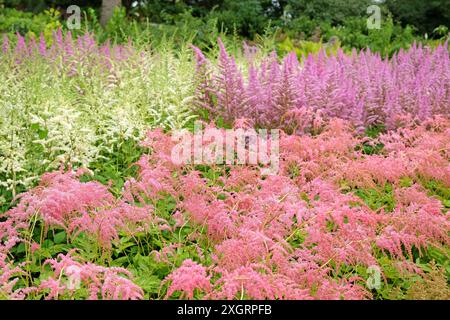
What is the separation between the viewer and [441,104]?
6.02 m

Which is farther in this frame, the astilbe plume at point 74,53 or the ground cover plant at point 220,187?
the astilbe plume at point 74,53

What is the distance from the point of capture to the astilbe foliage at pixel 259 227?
287 centimetres

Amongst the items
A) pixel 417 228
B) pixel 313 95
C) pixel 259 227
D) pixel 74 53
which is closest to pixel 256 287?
pixel 259 227

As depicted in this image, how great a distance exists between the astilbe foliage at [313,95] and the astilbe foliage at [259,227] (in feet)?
3.64

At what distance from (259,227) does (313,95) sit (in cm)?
266

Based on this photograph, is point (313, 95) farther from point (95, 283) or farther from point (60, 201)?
point (95, 283)

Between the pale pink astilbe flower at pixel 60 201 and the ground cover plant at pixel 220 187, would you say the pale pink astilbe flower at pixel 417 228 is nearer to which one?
the ground cover plant at pixel 220 187

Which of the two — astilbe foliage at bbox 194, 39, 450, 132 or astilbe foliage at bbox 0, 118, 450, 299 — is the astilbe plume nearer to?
astilbe foliage at bbox 194, 39, 450, 132

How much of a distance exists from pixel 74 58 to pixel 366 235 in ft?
13.1

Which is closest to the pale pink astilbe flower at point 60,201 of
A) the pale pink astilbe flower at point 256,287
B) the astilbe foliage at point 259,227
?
the astilbe foliage at point 259,227

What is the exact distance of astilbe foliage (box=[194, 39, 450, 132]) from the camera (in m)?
5.68

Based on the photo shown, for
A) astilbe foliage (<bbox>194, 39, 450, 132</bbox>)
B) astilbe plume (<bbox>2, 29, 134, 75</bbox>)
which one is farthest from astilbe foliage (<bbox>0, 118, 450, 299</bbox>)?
astilbe plume (<bbox>2, 29, 134, 75</bbox>)

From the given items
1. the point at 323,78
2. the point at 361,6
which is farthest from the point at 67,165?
the point at 361,6
